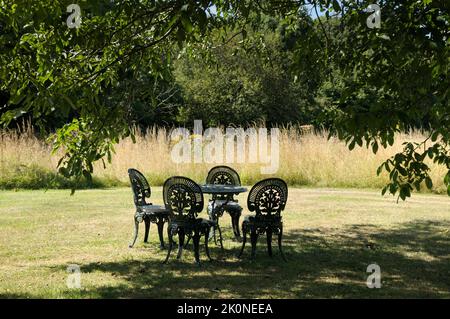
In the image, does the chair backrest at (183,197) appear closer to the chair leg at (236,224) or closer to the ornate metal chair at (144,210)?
the ornate metal chair at (144,210)

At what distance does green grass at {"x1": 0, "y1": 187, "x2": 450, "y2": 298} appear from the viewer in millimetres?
5633

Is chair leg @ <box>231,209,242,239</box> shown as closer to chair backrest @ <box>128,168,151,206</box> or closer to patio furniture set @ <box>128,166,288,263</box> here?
patio furniture set @ <box>128,166,288,263</box>

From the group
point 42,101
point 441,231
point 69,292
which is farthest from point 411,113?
point 441,231

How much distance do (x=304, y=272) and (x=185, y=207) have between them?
1493 mm

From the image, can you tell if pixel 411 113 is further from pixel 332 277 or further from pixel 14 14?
pixel 14 14

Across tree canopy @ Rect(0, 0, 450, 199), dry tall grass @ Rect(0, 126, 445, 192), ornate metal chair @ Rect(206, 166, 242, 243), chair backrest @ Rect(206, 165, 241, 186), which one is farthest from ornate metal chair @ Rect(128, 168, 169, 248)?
dry tall grass @ Rect(0, 126, 445, 192)

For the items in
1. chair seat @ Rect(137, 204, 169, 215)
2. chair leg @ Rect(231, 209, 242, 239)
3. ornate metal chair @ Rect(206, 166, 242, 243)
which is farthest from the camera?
chair leg @ Rect(231, 209, 242, 239)

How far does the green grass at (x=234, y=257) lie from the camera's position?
18.5 ft

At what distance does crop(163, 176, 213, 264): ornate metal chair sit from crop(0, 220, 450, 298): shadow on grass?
1.30 feet

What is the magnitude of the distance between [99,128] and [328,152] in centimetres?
1180

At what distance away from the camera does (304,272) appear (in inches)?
252

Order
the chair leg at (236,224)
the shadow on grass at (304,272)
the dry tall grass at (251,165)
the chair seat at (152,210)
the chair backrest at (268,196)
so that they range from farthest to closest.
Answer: the dry tall grass at (251,165) → the chair leg at (236,224) → the chair seat at (152,210) → the chair backrest at (268,196) → the shadow on grass at (304,272)

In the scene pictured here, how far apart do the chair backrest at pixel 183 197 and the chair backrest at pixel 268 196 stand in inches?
25.5

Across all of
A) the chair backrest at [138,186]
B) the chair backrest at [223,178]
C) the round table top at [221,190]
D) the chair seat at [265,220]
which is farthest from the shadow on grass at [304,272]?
the chair backrest at [223,178]
